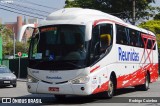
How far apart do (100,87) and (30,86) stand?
2593 mm

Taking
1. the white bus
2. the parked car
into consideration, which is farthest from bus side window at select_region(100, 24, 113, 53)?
the parked car

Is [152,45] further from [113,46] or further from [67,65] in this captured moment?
[67,65]

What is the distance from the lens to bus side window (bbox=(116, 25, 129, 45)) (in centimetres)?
1753

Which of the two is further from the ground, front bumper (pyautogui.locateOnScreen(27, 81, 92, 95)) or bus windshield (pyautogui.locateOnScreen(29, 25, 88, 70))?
bus windshield (pyautogui.locateOnScreen(29, 25, 88, 70))

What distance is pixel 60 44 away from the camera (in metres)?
14.9

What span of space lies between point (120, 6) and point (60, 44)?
145 ft

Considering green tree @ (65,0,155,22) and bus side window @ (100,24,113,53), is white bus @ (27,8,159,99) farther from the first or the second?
green tree @ (65,0,155,22)

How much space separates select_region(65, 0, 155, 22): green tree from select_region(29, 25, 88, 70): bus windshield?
42170mm

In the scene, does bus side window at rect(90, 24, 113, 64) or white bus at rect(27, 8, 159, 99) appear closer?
white bus at rect(27, 8, 159, 99)

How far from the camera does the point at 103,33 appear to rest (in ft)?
51.9

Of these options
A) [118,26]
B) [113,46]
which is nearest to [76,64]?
[113,46]

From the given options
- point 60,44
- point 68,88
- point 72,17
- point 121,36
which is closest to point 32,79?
point 68,88

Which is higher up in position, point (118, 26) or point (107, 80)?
point (118, 26)

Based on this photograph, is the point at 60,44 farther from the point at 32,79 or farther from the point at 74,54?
the point at 32,79
